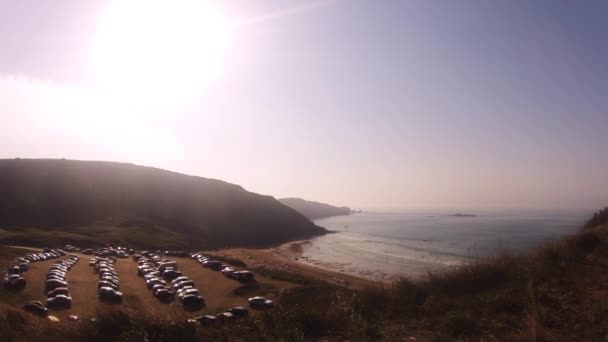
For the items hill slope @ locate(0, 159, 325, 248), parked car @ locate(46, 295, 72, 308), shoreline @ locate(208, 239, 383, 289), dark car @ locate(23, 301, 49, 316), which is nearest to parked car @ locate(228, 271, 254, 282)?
shoreline @ locate(208, 239, 383, 289)

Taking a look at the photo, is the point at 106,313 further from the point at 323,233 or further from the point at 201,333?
the point at 323,233

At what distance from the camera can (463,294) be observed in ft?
36.4

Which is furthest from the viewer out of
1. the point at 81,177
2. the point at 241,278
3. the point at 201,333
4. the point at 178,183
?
the point at 178,183

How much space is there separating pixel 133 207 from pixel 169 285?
7725cm

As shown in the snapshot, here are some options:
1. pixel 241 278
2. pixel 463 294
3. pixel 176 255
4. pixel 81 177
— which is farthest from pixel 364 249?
pixel 81 177

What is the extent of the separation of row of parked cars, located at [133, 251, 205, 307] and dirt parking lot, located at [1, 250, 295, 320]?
0.60 metres

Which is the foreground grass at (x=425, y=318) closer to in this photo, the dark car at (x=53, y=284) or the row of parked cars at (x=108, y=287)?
the row of parked cars at (x=108, y=287)

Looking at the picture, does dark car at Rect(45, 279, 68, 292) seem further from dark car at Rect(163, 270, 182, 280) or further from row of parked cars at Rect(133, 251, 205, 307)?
dark car at Rect(163, 270, 182, 280)

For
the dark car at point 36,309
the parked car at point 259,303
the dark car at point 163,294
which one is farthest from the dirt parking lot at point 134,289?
the parked car at point 259,303

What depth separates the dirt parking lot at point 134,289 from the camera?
87.0 ft

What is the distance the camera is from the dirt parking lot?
87.0 feet

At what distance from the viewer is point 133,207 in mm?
104875

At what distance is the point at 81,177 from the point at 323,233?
79.8 metres

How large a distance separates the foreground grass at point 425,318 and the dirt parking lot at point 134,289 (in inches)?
643
